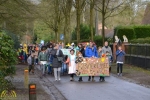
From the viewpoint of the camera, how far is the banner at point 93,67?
70.0ft

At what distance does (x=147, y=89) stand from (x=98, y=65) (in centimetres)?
502

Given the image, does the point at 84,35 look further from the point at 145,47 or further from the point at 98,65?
the point at 98,65

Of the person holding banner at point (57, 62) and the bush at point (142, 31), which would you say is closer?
the person holding banner at point (57, 62)

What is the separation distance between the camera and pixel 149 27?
37.5m

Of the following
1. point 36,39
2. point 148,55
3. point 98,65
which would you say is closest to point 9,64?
point 98,65

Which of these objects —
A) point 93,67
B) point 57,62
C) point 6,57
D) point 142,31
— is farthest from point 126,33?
point 6,57

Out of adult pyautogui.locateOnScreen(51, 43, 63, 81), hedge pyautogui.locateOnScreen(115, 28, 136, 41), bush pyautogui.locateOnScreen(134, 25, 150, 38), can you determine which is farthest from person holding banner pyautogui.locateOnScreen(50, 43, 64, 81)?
bush pyautogui.locateOnScreen(134, 25, 150, 38)

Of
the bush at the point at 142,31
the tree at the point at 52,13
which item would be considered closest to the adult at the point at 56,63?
the bush at the point at 142,31

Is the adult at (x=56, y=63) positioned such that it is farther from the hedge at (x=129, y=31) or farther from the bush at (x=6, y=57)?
the hedge at (x=129, y=31)

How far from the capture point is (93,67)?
2150 cm

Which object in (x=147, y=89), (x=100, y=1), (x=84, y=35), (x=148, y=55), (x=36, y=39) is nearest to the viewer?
(x=147, y=89)

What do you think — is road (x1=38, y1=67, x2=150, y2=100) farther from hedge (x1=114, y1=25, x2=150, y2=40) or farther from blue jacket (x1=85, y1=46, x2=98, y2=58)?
hedge (x1=114, y1=25, x2=150, y2=40)

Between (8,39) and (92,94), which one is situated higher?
(8,39)

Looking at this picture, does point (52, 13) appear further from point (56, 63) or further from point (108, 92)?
point (108, 92)
